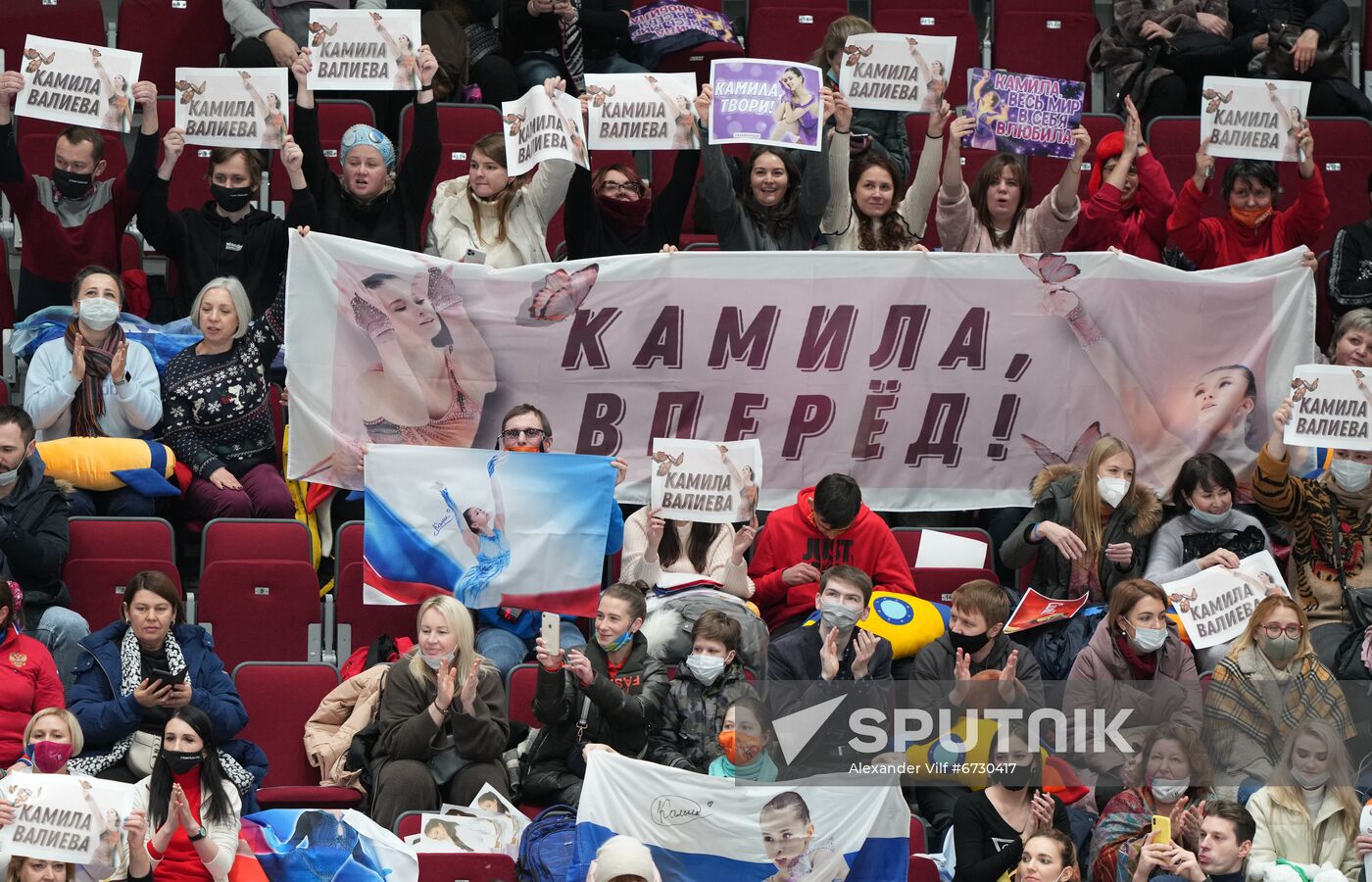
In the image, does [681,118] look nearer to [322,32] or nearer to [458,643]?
[322,32]

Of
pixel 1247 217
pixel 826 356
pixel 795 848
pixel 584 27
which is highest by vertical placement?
pixel 584 27

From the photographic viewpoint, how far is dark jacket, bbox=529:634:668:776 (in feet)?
25.4

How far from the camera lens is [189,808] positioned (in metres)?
7.22

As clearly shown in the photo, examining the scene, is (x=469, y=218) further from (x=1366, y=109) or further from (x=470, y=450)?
(x=1366, y=109)

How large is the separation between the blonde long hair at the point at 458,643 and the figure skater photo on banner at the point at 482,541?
73 centimetres

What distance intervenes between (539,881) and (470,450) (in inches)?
82.0

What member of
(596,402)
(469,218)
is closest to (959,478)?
(596,402)

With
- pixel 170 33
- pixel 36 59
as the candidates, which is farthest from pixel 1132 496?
pixel 170 33

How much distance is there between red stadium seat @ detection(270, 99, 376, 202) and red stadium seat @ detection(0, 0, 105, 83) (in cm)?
110

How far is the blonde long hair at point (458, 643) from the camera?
26.2ft

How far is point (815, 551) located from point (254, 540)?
210 centimetres

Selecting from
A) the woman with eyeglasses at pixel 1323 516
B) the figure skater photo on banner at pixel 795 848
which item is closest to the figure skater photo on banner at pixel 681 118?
the woman with eyeglasses at pixel 1323 516

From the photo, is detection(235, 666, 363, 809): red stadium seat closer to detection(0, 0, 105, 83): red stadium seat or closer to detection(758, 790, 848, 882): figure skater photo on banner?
detection(758, 790, 848, 882): figure skater photo on banner

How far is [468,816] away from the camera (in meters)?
7.71
